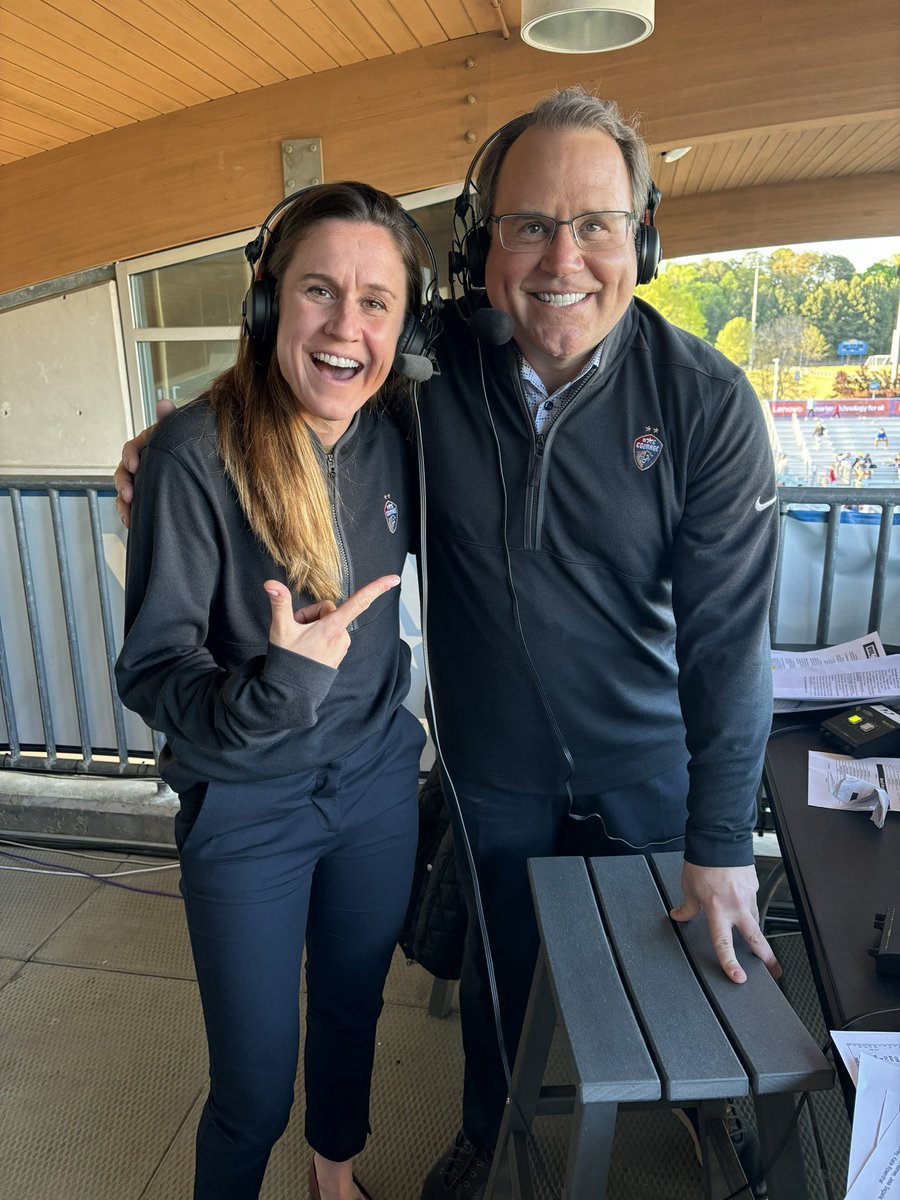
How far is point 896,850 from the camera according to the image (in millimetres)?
1297

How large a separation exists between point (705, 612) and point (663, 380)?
0.39 metres

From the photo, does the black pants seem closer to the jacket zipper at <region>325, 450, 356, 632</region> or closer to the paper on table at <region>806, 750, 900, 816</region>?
the paper on table at <region>806, 750, 900, 816</region>

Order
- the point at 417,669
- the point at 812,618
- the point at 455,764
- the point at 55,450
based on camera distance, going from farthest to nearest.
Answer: the point at 55,450
the point at 417,669
the point at 812,618
the point at 455,764

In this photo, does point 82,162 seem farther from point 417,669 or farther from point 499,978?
point 499,978

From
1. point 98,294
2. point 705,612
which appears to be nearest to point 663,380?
point 705,612

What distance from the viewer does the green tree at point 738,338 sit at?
4.57 metres

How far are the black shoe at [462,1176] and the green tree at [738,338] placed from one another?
4002 millimetres

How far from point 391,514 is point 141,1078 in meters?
1.63

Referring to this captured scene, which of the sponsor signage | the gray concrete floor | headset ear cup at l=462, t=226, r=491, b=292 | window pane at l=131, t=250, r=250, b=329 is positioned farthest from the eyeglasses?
window pane at l=131, t=250, r=250, b=329

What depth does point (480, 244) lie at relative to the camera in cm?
147

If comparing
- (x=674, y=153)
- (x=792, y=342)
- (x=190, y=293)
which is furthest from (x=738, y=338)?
(x=190, y=293)

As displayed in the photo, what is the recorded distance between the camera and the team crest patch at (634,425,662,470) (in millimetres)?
1368

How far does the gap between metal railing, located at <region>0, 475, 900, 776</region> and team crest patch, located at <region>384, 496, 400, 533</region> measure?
155cm

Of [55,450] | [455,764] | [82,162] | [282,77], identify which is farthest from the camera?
[55,450]
